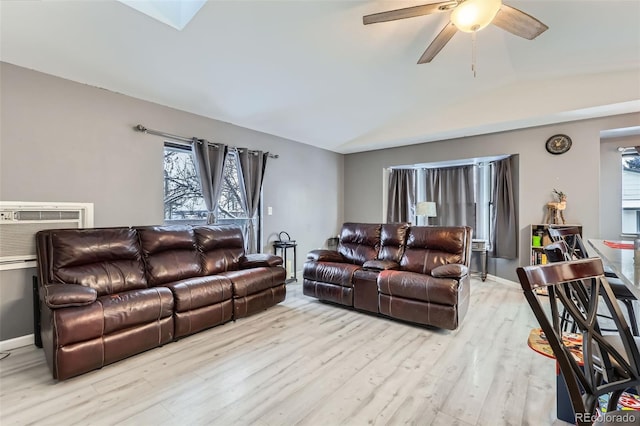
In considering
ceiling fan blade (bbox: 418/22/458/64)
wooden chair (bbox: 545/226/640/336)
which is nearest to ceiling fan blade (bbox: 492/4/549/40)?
ceiling fan blade (bbox: 418/22/458/64)

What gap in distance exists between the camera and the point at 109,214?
3291 mm

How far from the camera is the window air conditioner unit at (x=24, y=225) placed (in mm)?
2629

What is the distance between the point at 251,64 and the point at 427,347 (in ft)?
11.0

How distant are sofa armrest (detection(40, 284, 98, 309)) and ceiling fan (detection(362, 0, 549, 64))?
292cm

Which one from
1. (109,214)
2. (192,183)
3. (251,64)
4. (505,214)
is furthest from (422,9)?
(505,214)

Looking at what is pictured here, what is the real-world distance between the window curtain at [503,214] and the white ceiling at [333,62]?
77 cm

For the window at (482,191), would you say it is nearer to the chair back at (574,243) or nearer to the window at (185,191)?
the chair back at (574,243)

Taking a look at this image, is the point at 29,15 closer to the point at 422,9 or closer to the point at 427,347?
the point at 422,9

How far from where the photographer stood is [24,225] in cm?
272

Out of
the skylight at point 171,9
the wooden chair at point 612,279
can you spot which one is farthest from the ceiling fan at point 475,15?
the wooden chair at point 612,279

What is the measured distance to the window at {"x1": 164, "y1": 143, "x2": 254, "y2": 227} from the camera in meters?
3.91

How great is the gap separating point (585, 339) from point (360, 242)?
3.21 metres

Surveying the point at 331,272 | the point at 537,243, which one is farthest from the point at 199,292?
the point at 537,243

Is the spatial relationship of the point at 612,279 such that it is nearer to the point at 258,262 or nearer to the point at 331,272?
the point at 331,272
